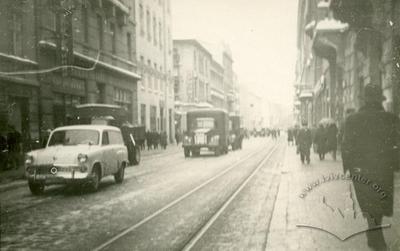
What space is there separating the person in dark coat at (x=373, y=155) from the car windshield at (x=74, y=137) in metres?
8.70

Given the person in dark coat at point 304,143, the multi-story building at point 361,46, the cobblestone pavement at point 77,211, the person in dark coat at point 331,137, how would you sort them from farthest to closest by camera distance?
1. the person in dark coat at point 331,137
2. the person in dark coat at point 304,143
3. the multi-story building at point 361,46
4. the cobblestone pavement at point 77,211

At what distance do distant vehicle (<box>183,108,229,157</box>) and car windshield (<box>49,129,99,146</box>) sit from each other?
15.1 meters

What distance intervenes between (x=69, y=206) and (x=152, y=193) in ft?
7.85

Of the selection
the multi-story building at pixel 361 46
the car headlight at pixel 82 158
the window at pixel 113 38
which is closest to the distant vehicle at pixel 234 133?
the window at pixel 113 38

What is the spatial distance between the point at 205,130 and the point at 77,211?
19602 millimetres

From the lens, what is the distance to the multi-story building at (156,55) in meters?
15.2

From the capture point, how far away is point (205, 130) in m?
29.0

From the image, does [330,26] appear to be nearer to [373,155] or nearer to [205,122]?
[205,122]

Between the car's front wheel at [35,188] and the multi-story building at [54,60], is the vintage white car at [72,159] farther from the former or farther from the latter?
the multi-story building at [54,60]

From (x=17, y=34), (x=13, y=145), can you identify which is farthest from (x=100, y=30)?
(x=13, y=145)

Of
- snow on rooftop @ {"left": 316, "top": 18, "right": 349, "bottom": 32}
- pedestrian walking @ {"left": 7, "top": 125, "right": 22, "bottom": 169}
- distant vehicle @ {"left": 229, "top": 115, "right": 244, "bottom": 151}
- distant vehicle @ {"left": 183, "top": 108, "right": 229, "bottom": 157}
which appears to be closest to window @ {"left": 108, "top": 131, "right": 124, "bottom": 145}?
pedestrian walking @ {"left": 7, "top": 125, "right": 22, "bottom": 169}

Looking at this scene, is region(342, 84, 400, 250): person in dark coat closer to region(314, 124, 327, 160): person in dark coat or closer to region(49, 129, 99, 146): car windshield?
region(49, 129, 99, 146): car windshield

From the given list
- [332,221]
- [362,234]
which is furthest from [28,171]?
[362,234]

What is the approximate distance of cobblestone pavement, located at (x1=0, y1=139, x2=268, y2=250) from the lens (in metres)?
7.08
